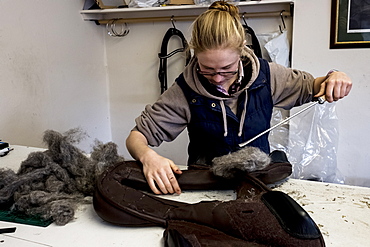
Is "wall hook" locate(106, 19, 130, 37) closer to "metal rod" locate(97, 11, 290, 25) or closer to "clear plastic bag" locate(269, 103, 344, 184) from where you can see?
"metal rod" locate(97, 11, 290, 25)

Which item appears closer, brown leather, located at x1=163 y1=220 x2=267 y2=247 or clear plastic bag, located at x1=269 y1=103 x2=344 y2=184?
brown leather, located at x1=163 y1=220 x2=267 y2=247

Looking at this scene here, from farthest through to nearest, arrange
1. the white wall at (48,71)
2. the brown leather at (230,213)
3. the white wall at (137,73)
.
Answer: the white wall at (137,73), the white wall at (48,71), the brown leather at (230,213)

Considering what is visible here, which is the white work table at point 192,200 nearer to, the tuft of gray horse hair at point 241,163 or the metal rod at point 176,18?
the tuft of gray horse hair at point 241,163

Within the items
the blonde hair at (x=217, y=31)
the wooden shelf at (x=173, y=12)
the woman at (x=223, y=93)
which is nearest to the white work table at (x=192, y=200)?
the woman at (x=223, y=93)

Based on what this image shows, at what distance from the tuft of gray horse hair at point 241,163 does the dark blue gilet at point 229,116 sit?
0.22 meters

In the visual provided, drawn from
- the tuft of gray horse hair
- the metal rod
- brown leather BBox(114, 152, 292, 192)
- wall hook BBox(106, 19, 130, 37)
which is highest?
the metal rod

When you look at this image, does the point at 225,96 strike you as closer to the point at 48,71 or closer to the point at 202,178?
the point at 202,178

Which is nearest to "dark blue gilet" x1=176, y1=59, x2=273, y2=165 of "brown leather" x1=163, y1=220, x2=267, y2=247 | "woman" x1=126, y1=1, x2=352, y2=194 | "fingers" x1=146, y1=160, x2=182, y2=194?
"woman" x1=126, y1=1, x2=352, y2=194

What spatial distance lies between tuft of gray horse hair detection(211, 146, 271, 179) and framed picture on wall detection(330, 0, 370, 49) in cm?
100

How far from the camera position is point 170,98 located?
1061 mm

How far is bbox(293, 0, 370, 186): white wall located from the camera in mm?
1561

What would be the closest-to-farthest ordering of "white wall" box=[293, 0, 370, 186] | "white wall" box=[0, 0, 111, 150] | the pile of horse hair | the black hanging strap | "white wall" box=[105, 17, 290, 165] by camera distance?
1. the pile of horse hair
2. "white wall" box=[0, 0, 111, 150]
3. "white wall" box=[293, 0, 370, 186]
4. the black hanging strap
5. "white wall" box=[105, 17, 290, 165]

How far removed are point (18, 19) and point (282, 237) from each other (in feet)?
4.65

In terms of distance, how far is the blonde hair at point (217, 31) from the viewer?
0.90 metres
